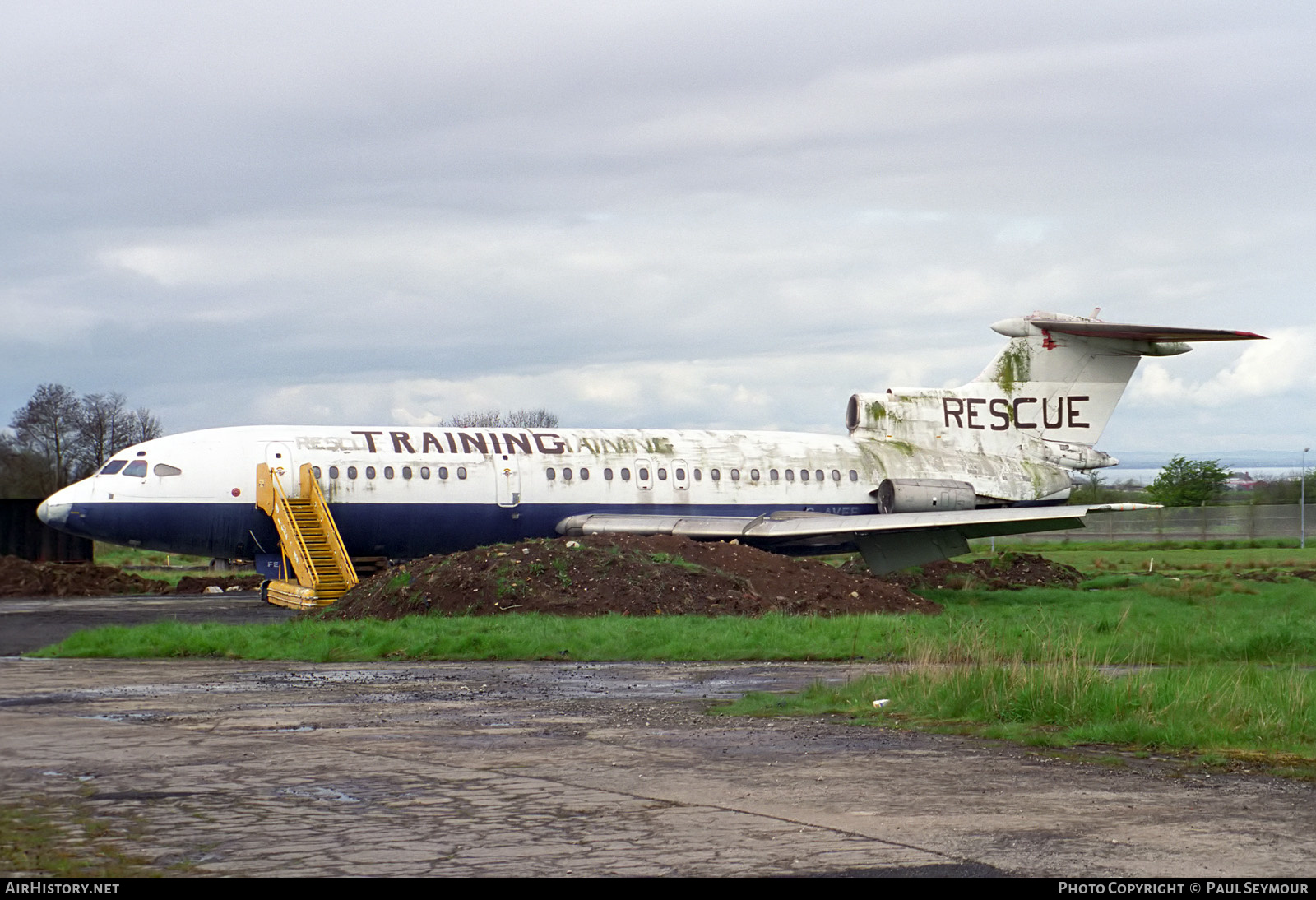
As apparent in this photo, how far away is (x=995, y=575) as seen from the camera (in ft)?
128

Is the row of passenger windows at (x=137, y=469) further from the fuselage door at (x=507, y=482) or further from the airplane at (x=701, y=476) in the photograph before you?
the fuselage door at (x=507, y=482)

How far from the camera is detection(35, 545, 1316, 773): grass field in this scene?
37.4ft

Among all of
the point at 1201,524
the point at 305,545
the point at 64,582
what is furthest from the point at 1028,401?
the point at 1201,524

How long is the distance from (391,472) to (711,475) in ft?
25.3

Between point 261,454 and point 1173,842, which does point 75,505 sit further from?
point 1173,842

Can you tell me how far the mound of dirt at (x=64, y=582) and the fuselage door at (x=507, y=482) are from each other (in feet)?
38.2

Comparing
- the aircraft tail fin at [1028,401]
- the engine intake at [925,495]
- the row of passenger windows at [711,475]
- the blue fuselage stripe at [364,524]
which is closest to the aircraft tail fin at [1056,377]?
the aircraft tail fin at [1028,401]

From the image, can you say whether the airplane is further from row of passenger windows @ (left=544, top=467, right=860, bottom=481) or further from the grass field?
the grass field

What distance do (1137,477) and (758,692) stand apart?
9968 cm

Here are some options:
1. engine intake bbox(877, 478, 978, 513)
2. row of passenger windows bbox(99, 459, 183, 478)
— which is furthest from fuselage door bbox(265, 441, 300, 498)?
engine intake bbox(877, 478, 978, 513)

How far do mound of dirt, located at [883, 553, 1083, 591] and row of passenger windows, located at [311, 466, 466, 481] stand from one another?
11.6m

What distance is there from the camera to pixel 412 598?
2478 cm

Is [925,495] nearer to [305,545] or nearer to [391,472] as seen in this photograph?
[391,472]
